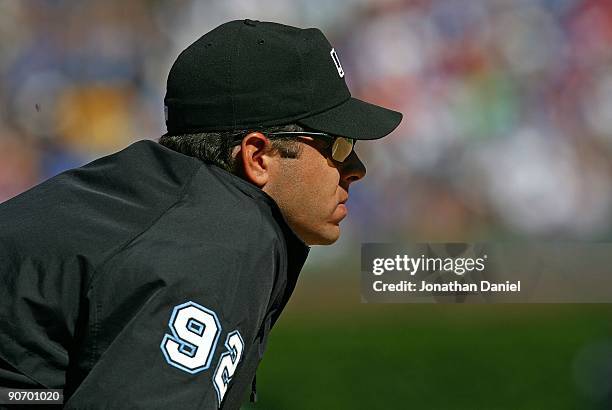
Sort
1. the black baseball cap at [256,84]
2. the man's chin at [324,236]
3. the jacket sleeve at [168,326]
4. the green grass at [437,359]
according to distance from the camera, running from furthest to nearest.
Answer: the green grass at [437,359] < the man's chin at [324,236] < the black baseball cap at [256,84] < the jacket sleeve at [168,326]

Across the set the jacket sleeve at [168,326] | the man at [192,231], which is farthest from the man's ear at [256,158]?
the jacket sleeve at [168,326]

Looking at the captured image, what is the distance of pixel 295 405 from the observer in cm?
341

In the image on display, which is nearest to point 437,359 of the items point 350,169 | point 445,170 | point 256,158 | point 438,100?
point 445,170

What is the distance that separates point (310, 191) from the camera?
1.55m

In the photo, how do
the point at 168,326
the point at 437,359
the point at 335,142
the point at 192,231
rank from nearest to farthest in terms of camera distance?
1. the point at 168,326
2. the point at 192,231
3. the point at 335,142
4. the point at 437,359

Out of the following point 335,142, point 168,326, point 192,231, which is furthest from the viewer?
point 335,142

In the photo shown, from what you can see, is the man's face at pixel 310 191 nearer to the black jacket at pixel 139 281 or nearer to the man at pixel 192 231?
the man at pixel 192 231

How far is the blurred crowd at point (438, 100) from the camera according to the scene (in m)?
3.43

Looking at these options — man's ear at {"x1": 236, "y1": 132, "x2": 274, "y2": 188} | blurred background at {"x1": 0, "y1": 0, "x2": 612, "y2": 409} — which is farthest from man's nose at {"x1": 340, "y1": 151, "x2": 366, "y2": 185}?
blurred background at {"x1": 0, "y1": 0, "x2": 612, "y2": 409}

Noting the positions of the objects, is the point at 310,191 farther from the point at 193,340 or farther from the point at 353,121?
the point at 193,340

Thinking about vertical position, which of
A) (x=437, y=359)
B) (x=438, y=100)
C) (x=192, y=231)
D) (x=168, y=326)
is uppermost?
(x=438, y=100)

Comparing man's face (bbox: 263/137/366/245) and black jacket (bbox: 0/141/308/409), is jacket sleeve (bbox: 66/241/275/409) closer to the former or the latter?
black jacket (bbox: 0/141/308/409)

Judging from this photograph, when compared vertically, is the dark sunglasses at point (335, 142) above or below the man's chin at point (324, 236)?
above

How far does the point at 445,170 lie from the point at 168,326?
95.4 inches
